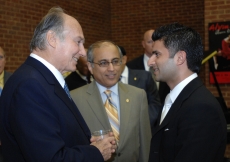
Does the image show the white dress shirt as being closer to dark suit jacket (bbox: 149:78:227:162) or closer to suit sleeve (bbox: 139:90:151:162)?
dark suit jacket (bbox: 149:78:227:162)

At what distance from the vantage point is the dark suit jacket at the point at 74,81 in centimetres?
440

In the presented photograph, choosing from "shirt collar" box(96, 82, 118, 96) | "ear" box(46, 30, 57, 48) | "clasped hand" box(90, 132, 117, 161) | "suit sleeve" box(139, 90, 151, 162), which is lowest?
"suit sleeve" box(139, 90, 151, 162)

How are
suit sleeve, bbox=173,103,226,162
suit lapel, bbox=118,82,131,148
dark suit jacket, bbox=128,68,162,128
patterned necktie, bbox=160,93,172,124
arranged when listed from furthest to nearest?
dark suit jacket, bbox=128,68,162,128, suit lapel, bbox=118,82,131,148, patterned necktie, bbox=160,93,172,124, suit sleeve, bbox=173,103,226,162

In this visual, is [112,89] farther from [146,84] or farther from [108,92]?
[146,84]

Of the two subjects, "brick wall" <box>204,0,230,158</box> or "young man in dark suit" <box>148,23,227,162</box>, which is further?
"brick wall" <box>204,0,230,158</box>

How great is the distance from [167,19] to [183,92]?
6.55m

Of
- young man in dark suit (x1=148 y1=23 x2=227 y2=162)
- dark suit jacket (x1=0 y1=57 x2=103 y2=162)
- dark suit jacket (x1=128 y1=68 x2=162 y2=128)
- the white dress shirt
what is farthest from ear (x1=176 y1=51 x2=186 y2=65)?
dark suit jacket (x1=128 y1=68 x2=162 y2=128)

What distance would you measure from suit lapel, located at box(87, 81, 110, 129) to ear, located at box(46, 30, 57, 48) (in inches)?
38.7

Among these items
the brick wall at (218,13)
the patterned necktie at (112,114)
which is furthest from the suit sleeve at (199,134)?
the brick wall at (218,13)

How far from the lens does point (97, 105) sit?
2791mm

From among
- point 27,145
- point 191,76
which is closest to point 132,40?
point 191,76

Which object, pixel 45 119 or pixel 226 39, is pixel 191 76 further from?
pixel 226 39

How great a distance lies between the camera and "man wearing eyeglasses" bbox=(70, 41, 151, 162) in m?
2.69

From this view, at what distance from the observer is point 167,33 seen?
2143 millimetres
